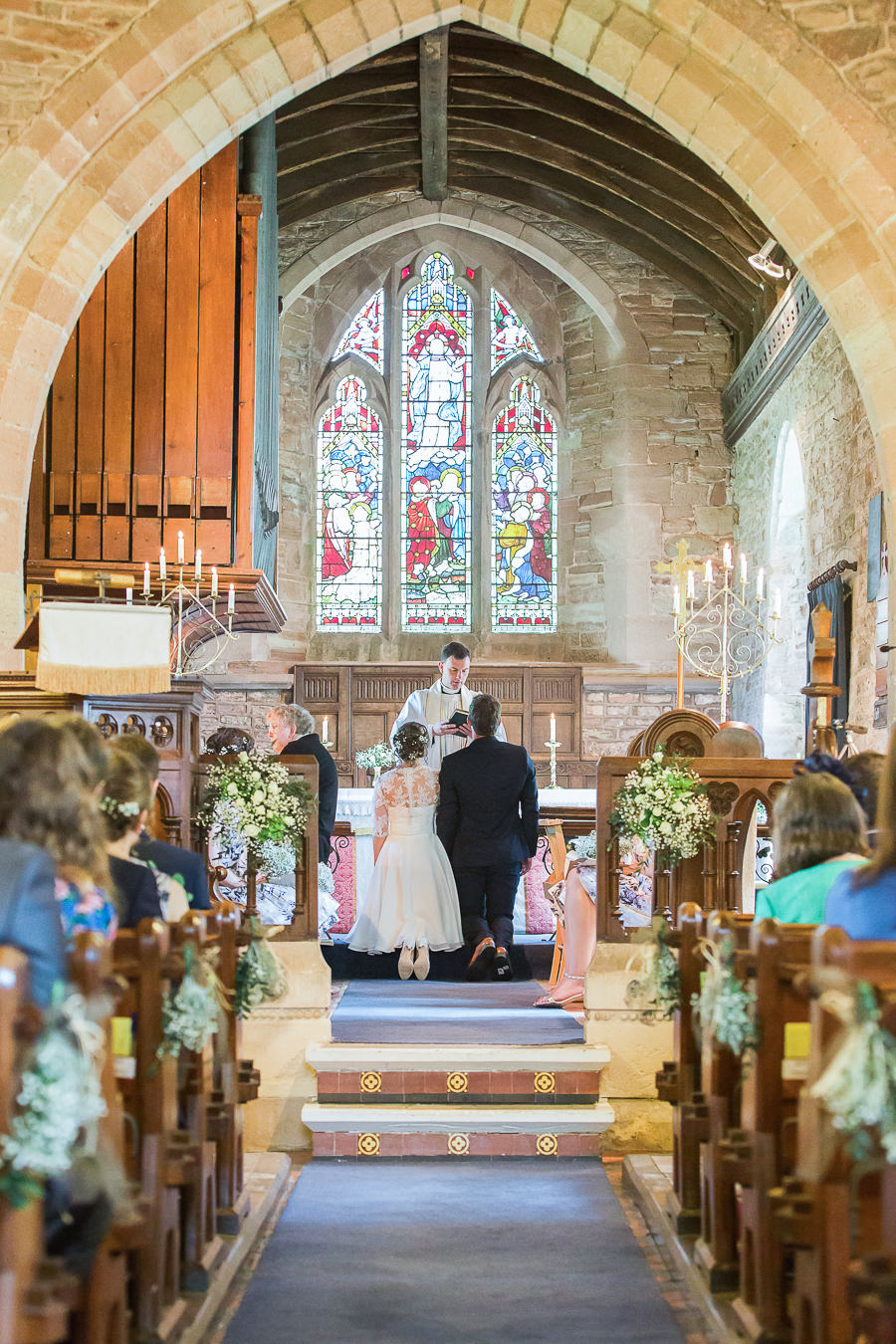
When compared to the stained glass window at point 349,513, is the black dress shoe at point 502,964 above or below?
below

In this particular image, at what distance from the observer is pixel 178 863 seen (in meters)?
4.14

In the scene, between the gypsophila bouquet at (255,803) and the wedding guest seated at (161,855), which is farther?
the gypsophila bouquet at (255,803)

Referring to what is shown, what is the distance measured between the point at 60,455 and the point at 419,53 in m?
4.14

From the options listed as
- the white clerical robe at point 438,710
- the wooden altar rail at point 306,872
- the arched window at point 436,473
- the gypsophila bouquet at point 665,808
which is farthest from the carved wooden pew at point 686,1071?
the arched window at point 436,473

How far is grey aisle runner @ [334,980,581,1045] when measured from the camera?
224 inches

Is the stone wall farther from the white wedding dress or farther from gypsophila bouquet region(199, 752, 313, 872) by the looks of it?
gypsophila bouquet region(199, 752, 313, 872)

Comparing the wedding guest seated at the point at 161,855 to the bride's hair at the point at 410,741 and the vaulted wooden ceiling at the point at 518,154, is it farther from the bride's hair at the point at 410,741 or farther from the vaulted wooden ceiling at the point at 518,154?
the vaulted wooden ceiling at the point at 518,154

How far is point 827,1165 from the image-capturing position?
252 centimetres

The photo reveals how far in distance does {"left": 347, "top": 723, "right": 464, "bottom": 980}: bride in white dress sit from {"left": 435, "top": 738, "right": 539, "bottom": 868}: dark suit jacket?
18cm

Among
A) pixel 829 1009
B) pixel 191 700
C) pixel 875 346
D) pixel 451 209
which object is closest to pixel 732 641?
pixel 451 209

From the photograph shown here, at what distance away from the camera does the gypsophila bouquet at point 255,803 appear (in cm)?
564

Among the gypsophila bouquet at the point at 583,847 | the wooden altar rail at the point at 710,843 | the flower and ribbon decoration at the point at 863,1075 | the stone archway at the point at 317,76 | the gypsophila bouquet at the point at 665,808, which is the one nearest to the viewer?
the flower and ribbon decoration at the point at 863,1075

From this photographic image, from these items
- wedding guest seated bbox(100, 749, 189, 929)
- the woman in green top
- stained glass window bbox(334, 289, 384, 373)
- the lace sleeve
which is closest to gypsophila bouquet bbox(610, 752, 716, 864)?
the woman in green top

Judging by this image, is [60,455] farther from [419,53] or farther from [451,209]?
[451,209]
